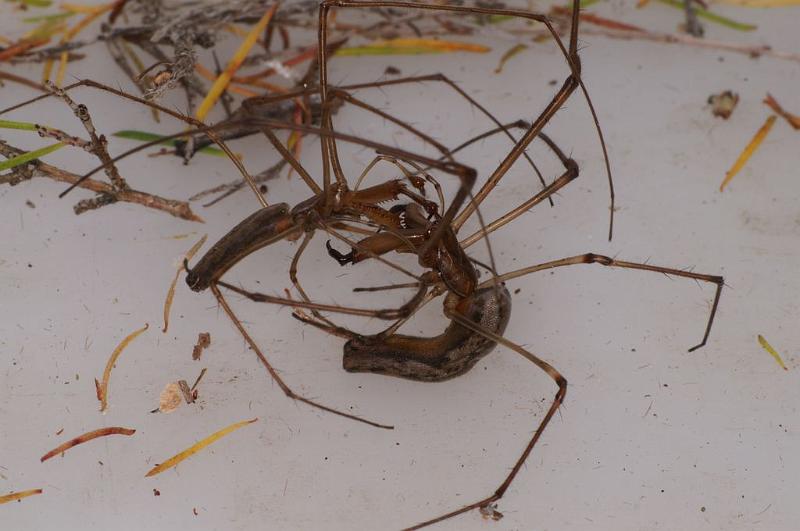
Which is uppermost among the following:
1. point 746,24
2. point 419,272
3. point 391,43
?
point 391,43

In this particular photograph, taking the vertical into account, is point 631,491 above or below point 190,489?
below

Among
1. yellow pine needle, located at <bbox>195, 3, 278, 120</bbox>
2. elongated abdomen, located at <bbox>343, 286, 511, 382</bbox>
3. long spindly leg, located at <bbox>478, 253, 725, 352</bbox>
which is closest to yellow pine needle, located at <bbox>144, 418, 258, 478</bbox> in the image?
elongated abdomen, located at <bbox>343, 286, 511, 382</bbox>

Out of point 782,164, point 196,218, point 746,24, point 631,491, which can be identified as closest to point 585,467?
point 631,491

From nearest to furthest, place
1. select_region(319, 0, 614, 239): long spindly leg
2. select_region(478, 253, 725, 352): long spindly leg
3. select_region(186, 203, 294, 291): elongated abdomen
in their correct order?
select_region(186, 203, 294, 291): elongated abdomen, select_region(319, 0, 614, 239): long spindly leg, select_region(478, 253, 725, 352): long spindly leg

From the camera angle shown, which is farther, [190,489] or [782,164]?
[782,164]

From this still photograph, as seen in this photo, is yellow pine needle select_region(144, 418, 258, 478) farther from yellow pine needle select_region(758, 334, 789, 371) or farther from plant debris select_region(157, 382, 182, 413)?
yellow pine needle select_region(758, 334, 789, 371)

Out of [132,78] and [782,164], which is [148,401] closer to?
[132,78]

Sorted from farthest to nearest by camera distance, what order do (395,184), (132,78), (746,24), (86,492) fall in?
(746,24)
(132,78)
(86,492)
(395,184)

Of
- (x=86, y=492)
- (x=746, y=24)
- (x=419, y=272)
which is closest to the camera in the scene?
(x=86, y=492)
